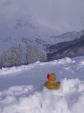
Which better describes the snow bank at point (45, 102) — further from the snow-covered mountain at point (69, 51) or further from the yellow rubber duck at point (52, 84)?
the snow-covered mountain at point (69, 51)

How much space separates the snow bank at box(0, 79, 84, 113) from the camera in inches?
278

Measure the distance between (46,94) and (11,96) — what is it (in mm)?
672

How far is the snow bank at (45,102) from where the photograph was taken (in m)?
7.05

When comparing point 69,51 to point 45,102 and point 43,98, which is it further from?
point 45,102

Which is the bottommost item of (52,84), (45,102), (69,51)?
(69,51)

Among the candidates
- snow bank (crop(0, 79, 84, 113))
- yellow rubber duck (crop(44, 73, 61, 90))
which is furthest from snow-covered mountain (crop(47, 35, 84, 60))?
snow bank (crop(0, 79, 84, 113))

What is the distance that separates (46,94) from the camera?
7.56 m

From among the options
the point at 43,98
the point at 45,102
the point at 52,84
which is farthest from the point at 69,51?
the point at 45,102

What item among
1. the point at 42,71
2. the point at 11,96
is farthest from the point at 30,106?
the point at 42,71

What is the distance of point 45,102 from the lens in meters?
7.23

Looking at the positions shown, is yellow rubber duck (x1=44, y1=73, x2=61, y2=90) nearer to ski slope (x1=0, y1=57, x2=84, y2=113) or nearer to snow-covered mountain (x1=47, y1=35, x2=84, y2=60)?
ski slope (x1=0, y1=57, x2=84, y2=113)

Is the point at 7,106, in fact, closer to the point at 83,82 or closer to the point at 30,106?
the point at 30,106

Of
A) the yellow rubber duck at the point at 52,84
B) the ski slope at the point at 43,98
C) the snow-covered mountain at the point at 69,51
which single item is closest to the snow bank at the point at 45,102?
the ski slope at the point at 43,98

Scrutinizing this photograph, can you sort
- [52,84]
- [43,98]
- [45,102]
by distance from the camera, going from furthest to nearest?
1. [52,84]
2. [43,98]
3. [45,102]
